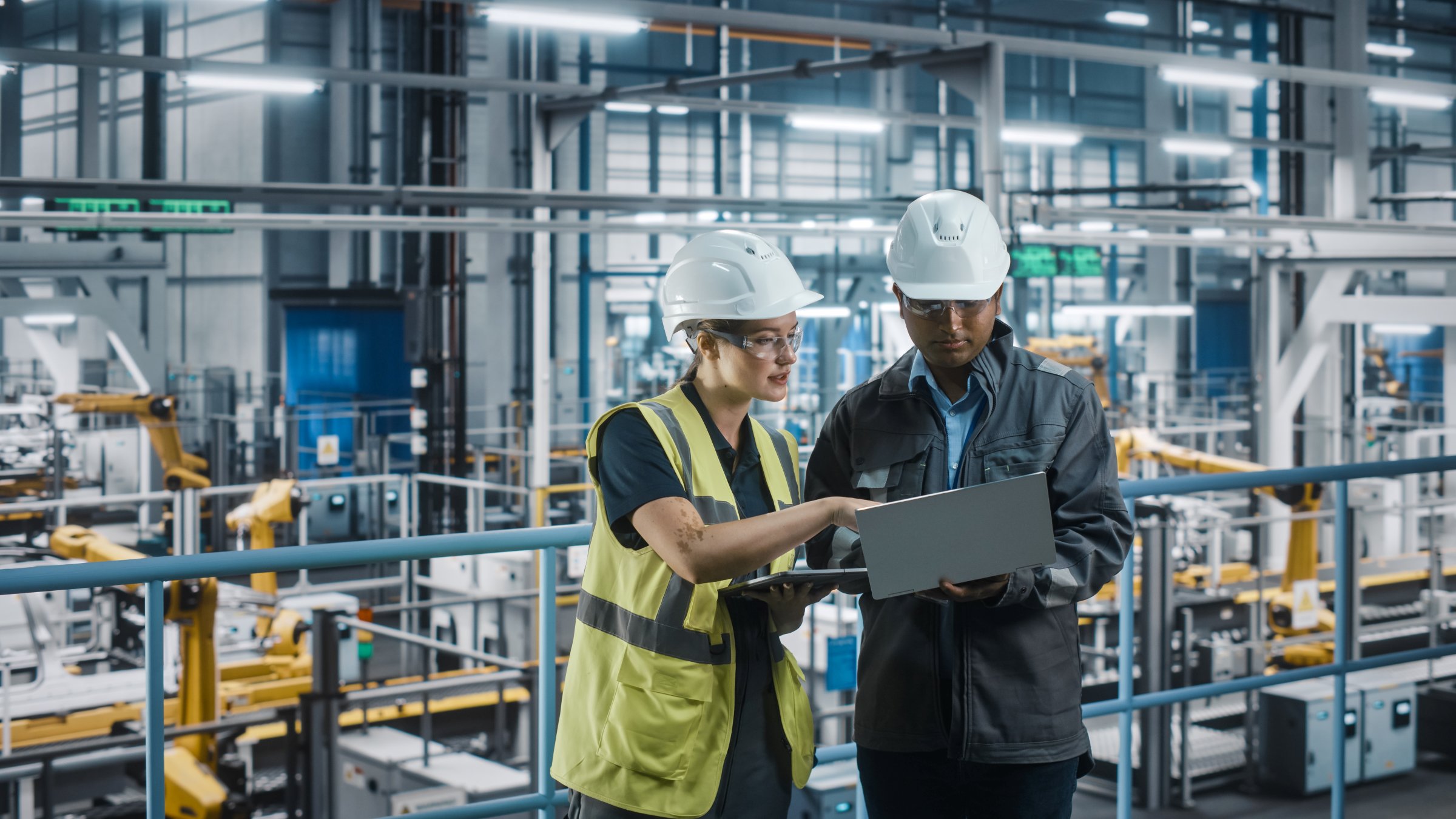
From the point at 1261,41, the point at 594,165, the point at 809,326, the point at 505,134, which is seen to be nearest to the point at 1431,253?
the point at 1261,41

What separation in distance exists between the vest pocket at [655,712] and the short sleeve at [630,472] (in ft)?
0.58

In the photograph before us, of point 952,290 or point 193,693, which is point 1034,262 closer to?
point 193,693

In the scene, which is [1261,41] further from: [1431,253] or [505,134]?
[505,134]

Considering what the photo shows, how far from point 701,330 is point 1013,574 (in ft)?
1.92

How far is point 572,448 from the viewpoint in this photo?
1781 cm

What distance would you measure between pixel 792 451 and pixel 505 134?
1772cm

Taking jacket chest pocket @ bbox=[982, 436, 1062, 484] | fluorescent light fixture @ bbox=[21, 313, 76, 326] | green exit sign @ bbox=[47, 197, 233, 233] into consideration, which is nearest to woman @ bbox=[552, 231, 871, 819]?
jacket chest pocket @ bbox=[982, 436, 1062, 484]

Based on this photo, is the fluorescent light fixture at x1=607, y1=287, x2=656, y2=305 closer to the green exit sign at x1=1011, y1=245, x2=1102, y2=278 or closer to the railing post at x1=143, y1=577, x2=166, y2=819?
the green exit sign at x1=1011, y1=245, x2=1102, y2=278

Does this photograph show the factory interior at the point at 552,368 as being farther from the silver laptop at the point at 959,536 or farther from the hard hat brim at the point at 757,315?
the silver laptop at the point at 959,536

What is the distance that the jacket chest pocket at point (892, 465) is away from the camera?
1.98 meters

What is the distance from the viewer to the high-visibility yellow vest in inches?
69.3

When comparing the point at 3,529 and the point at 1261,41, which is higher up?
the point at 1261,41

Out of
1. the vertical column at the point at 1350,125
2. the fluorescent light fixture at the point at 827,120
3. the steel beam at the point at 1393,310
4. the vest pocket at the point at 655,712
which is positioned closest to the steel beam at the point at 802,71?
the fluorescent light fixture at the point at 827,120

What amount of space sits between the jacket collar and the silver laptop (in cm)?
29
